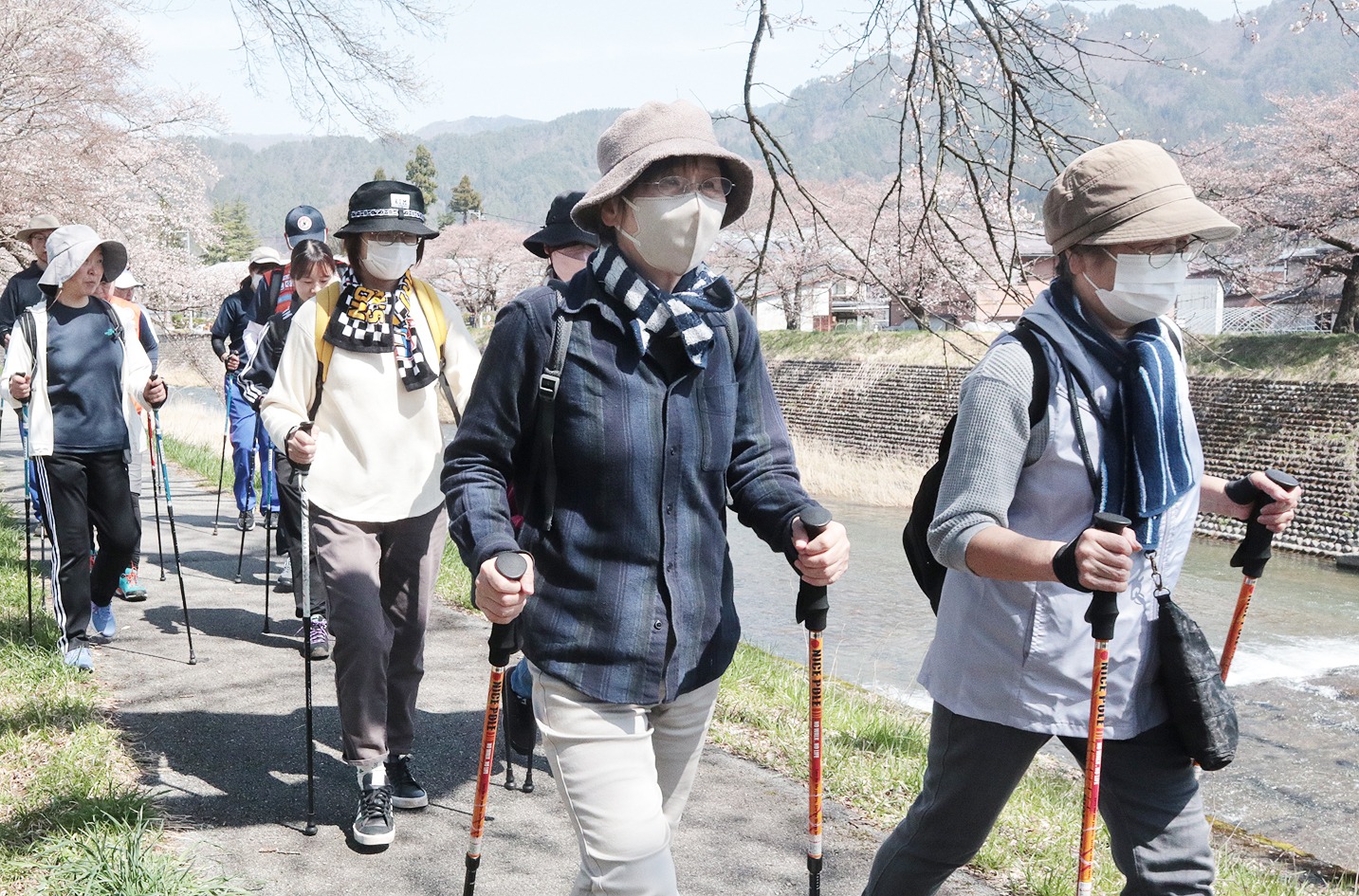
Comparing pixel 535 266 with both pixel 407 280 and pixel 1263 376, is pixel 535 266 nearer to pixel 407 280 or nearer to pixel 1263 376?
pixel 1263 376

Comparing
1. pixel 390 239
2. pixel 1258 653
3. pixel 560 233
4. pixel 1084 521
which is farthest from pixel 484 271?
pixel 1084 521

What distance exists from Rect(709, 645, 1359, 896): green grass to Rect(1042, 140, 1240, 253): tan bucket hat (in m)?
2.05

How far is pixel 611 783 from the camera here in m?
2.29

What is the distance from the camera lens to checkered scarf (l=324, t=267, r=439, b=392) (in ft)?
13.4

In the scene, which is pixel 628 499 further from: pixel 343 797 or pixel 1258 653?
pixel 1258 653

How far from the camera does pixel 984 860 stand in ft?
12.3

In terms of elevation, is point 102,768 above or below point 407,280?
below

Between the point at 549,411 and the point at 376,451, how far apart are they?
1.87 m

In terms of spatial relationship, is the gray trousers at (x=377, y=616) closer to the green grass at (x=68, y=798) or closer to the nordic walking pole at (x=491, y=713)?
the green grass at (x=68, y=798)

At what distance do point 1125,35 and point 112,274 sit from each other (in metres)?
5.46

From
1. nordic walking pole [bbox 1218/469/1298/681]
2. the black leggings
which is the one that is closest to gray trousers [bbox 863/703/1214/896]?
nordic walking pole [bbox 1218/469/1298/681]

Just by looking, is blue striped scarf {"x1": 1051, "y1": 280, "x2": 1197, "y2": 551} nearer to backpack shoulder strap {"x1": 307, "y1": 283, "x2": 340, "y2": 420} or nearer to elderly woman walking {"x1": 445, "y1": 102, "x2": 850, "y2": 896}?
elderly woman walking {"x1": 445, "y1": 102, "x2": 850, "y2": 896}

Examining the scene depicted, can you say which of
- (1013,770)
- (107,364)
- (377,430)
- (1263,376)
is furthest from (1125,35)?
(1263,376)

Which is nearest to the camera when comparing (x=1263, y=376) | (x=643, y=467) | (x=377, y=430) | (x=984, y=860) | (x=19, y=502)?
(x=643, y=467)
